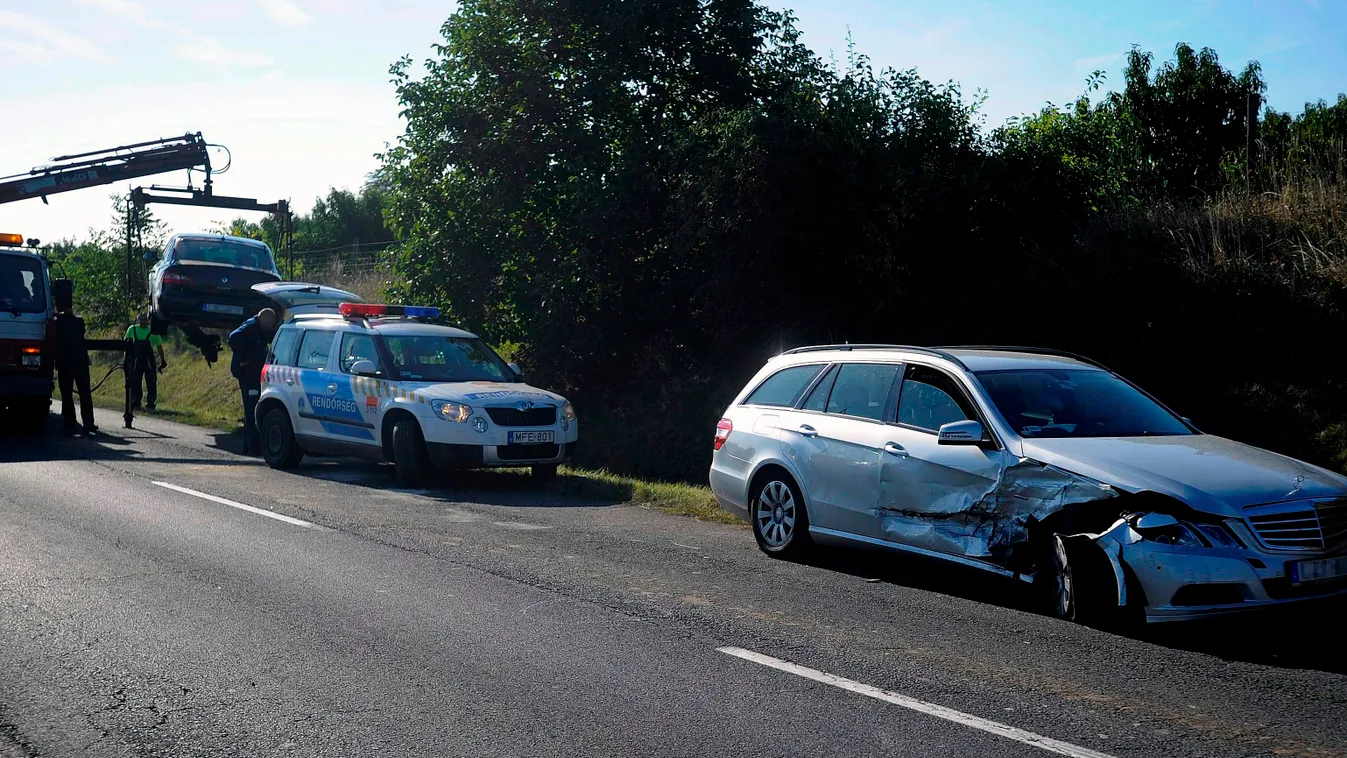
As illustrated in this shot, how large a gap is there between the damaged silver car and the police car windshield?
524cm

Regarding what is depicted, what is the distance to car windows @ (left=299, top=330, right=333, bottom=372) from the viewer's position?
49.8 feet

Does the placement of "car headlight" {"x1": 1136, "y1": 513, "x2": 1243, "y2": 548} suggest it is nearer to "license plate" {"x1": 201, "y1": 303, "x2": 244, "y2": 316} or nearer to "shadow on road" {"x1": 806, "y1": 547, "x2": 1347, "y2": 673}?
"shadow on road" {"x1": 806, "y1": 547, "x2": 1347, "y2": 673}

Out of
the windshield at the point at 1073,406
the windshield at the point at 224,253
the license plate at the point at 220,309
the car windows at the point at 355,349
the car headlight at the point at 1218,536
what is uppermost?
the windshield at the point at 224,253

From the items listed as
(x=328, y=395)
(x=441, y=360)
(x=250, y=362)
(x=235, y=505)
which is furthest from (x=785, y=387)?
(x=250, y=362)

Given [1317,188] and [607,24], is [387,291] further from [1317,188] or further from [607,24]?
[1317,188]

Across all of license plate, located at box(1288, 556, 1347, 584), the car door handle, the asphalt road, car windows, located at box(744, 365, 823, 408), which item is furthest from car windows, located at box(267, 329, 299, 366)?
license plate, located at box(1288, 556, 1347, 584)

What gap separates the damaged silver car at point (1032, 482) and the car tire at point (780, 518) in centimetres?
2

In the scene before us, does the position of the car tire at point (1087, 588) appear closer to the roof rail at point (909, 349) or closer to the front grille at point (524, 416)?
the roof rail at point (909, 349)

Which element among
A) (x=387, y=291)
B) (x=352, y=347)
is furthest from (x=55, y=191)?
(x=352, y=347)

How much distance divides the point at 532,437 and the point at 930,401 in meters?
6.22

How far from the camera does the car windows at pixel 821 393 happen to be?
9273 mm

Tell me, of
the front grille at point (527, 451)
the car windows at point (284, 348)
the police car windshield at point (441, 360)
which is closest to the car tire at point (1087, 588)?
the front grille at point (527, 451)

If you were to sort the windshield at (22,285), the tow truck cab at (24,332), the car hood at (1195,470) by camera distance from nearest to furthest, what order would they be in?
the car hood at (1195,470) → the tow truck cab at (24,332) → the windshield at (22,285)

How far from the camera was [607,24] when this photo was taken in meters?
18.1
